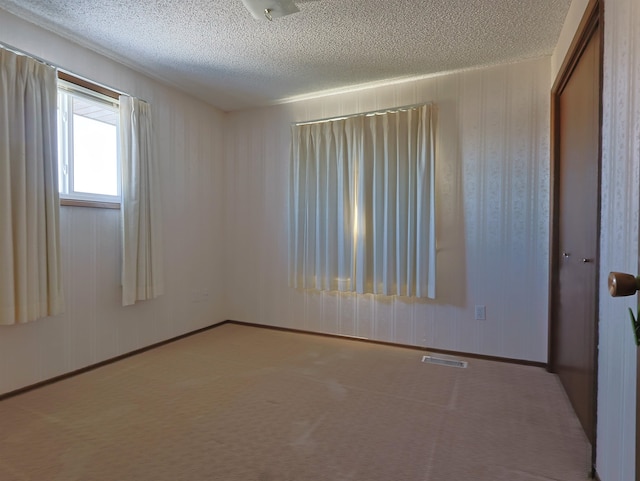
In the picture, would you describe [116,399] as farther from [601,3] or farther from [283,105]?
[601,3]

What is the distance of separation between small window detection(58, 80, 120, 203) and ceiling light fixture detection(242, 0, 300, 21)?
1.54 meters

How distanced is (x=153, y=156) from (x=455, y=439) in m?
3.08

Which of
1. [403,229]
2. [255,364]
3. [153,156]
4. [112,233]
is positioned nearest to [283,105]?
Result: [153,156]

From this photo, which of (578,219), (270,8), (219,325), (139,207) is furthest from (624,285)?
(219,325)

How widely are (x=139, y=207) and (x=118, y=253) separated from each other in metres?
0.42

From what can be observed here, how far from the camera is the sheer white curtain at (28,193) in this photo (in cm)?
208

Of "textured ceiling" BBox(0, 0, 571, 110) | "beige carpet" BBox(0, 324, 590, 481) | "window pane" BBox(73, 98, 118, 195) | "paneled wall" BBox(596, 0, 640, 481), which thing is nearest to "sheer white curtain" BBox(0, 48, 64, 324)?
"window pane" BBox(73, 98, 118, 195)

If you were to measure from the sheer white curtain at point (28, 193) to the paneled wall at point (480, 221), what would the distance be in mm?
2170

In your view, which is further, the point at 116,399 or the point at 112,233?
the point at 112,233

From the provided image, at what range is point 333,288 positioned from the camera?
3.44m

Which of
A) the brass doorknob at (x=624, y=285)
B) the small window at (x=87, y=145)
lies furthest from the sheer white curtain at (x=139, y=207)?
the brass doorknob at (x=624, y=285)

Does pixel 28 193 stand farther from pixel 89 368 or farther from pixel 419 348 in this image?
pixel 419 348

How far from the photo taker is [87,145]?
8.79 ft

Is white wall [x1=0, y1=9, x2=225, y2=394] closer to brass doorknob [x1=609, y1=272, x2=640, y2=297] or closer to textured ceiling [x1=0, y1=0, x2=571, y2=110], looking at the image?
textured ceiling [x1=0, y1=0, x2=571, y2=110]
